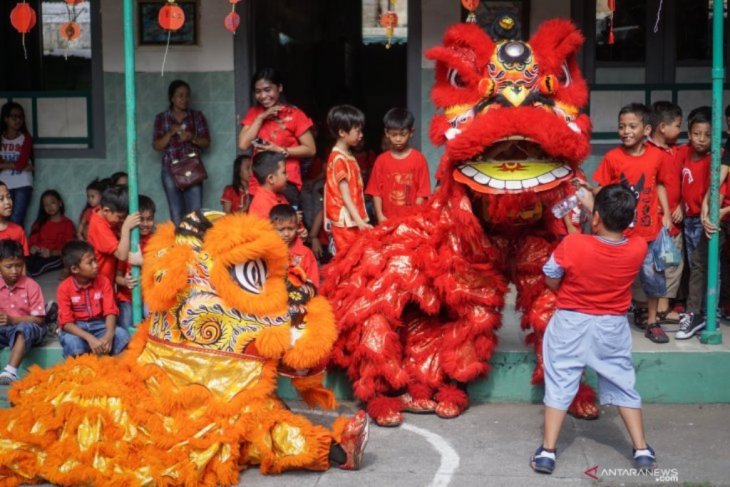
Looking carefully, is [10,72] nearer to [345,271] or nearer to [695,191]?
[345,271]

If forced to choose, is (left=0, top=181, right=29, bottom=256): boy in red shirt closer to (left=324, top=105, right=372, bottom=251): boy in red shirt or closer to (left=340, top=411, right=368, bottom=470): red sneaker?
(left=324, top=105, right=372, bottom=251): boy in red shirt

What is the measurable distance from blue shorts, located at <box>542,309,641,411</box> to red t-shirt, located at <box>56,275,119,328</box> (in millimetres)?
2544

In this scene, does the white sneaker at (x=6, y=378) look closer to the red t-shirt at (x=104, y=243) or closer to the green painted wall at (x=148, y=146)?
the red t-shirt at (x=104, y=243)

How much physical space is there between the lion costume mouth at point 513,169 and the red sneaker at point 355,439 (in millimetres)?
1178

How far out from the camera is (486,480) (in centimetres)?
446

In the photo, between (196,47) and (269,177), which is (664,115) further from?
(196,47)

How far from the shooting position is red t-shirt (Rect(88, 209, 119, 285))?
587 centimetres

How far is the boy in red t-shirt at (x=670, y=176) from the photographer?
20.1 feet

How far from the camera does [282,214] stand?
18.2 feet

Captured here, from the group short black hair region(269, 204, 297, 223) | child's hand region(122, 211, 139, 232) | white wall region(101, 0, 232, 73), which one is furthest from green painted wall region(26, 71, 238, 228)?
child's hand region(122, 211, 139, 232)

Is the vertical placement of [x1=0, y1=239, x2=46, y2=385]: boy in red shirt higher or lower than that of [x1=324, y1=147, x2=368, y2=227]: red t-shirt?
lower

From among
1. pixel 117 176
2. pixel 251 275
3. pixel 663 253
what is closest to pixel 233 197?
pixel 117 176

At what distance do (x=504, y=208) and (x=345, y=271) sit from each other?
972 mm

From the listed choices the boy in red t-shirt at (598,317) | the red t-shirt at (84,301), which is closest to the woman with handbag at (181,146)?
the red t-shirt at (84,301)
